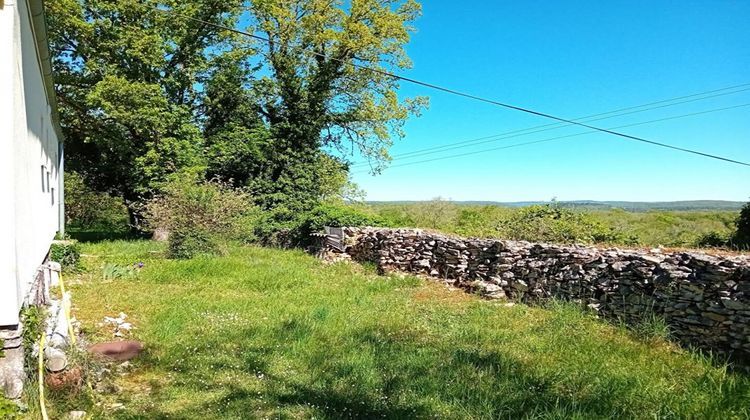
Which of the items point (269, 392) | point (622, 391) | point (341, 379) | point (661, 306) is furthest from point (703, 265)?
point (269, 392)

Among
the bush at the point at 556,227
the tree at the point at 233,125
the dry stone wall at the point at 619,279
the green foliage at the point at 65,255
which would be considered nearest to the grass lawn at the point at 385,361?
the dry stone wall at the point at 619,279

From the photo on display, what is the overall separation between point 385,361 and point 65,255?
918cm

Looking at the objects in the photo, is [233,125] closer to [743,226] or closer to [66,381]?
[66,381]

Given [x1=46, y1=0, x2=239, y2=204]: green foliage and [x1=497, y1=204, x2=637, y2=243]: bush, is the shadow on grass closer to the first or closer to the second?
[x1=497, y1=204, x2=637, y2=243]: bush

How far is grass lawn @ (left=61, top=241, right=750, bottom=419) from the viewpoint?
13.2 ft

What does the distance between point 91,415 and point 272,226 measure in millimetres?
15010

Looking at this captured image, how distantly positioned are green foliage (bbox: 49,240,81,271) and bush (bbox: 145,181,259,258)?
2.55m

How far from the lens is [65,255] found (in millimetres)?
10672

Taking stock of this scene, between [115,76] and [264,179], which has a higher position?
[115,76]

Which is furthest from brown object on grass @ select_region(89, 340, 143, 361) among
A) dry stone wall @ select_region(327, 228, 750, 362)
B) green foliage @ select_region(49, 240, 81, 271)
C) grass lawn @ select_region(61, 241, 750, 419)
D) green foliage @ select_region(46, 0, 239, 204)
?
green foliage @ select_region(46, 0, 239, 204)

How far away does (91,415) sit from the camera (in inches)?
150

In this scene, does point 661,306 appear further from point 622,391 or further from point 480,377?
point 480,377

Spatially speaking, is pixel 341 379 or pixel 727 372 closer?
pixel 341 379

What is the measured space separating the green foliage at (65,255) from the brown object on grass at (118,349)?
6.17m
